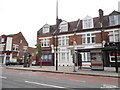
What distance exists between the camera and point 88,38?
26.2 meters

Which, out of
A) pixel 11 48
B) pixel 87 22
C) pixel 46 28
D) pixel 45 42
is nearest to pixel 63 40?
pixel 45 42

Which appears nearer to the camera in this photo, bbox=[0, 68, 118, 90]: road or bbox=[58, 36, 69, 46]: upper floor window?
bbox=[0, 68, 118, 90]: road

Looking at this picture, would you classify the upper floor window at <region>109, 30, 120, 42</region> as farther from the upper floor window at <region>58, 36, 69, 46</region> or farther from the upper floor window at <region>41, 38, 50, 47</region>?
the upper floor window at <region>41, 38, 50, 47</region>

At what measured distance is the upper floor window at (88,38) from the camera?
25.7m

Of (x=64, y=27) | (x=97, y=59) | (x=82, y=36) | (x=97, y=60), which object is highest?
(x=64, y=27)

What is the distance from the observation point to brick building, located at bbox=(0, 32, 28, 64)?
4153 cm

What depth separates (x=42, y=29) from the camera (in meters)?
33.4

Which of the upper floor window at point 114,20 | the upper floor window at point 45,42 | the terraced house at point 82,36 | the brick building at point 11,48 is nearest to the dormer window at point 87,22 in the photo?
the terraced house at point 82,36

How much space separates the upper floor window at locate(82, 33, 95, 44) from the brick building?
22279 millimetres

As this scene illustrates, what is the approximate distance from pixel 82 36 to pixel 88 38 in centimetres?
145

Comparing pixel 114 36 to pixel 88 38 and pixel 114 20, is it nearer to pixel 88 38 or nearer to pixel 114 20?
pixel 114 20

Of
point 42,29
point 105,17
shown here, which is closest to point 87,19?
point 105,17

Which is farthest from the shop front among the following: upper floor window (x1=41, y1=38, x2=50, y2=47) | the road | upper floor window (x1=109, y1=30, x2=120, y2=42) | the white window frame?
upper floor window (x1=41, y1=38, x2=50, y2=47)

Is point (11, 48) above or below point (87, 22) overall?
below
